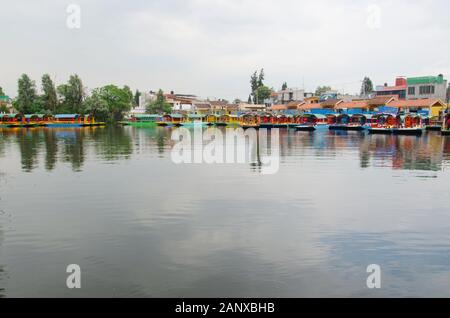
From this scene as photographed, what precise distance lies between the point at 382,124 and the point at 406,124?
6658mm

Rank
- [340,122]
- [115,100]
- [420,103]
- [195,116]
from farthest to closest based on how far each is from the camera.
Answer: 1. [195,116]
2. [115,100]
3. [340,122]
4. [420,103]

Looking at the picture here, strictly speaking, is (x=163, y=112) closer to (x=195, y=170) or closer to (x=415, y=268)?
(x=195, y=170)

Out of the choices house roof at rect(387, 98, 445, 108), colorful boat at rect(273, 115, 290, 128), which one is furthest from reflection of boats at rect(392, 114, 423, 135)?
colorful boat at rect(273, 115, 290, 128)

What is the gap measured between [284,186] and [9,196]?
12.1 metres

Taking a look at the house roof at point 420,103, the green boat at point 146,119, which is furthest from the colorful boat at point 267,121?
the green boat at point 146,119

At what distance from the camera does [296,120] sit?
87938 millimetres

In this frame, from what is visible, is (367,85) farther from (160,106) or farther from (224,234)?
(224,234)

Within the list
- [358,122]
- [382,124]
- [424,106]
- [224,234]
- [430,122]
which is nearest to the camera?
[224,234]

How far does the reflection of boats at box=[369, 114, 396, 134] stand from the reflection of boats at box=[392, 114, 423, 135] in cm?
123

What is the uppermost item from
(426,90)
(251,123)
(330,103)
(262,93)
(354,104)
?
(262,93)

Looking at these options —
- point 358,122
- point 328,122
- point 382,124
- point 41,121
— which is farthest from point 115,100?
point 382,124

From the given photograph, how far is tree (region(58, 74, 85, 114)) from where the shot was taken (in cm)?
10175

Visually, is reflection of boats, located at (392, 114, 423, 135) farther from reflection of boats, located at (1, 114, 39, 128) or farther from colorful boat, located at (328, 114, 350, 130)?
reflection of boats, located at (1, 114, 39, 128)

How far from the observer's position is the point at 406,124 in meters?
60.1
